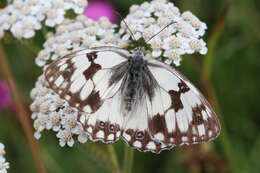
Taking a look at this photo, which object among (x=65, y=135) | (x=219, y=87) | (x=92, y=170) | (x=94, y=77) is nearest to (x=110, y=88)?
(x=94, y=77)

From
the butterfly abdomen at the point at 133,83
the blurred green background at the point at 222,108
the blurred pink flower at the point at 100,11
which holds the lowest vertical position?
the blurred green background at the point at 222,108

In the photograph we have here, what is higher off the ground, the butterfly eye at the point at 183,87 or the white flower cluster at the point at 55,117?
the butterfly eye at the point at 183,87

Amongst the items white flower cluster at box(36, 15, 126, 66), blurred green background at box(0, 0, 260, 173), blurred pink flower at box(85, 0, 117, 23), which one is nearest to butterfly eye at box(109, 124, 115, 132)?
white flower cluster at box(36, 15, 126, 66)

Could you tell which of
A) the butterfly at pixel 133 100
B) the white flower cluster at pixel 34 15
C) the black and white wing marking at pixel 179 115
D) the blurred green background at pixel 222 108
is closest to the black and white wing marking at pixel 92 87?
the butterfly at pixel 133 100

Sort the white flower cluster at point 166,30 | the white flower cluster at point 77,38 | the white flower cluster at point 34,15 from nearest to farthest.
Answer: the white flower cluster at point 166,30 < the white flower cluster at point 77,38 < the white flower cluster at point 34,15

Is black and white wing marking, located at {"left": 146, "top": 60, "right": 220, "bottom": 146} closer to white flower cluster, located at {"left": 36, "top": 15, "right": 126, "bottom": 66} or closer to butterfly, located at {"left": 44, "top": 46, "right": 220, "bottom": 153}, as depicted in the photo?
butterfly, located at {"left": 44, "top": 46, "right": 220, "bottom": 153}

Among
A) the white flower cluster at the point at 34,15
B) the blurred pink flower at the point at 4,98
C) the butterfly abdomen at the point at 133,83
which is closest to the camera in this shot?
the butterfly abdomen at the point at 133,83

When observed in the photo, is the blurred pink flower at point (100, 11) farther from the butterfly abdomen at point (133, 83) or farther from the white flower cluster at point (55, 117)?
the butterfly abdomen at point (133, 83)
